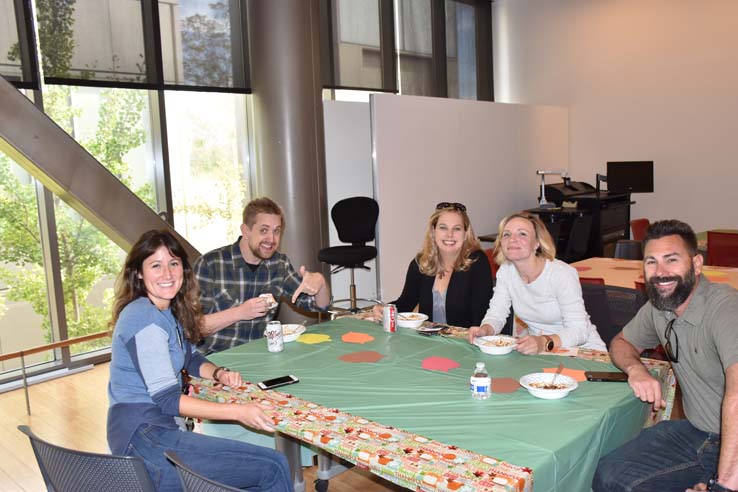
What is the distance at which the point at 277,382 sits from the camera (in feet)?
7.49

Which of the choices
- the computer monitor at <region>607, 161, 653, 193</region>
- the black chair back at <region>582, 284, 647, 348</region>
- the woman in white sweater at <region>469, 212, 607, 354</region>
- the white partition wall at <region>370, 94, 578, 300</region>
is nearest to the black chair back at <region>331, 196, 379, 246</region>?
the white partition wall at <region>370, 94, 578, 300</region>

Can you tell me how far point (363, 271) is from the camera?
21.8 feet

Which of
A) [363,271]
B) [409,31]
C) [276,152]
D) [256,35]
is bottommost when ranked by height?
[363,271]

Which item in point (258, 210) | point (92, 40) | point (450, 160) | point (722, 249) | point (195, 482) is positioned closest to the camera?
point (195, 482)

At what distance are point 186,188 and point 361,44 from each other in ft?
9.64

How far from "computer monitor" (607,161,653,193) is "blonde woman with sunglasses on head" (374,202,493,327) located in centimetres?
532

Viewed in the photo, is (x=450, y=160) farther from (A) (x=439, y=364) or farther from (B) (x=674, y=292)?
(B) (x=674, y=292)

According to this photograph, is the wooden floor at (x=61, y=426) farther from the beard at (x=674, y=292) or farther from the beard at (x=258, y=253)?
the beard at (x=674, y=292)

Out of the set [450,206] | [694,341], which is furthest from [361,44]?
[694,341]

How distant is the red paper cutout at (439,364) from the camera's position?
2389mm

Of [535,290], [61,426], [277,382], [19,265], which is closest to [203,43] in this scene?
[19,265]

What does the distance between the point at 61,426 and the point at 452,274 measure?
2.86 meters

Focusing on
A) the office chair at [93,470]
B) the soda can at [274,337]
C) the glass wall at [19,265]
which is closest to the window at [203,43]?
the glass wall at [19,265]

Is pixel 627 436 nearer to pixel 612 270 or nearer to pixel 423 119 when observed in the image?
pixel 612 270
